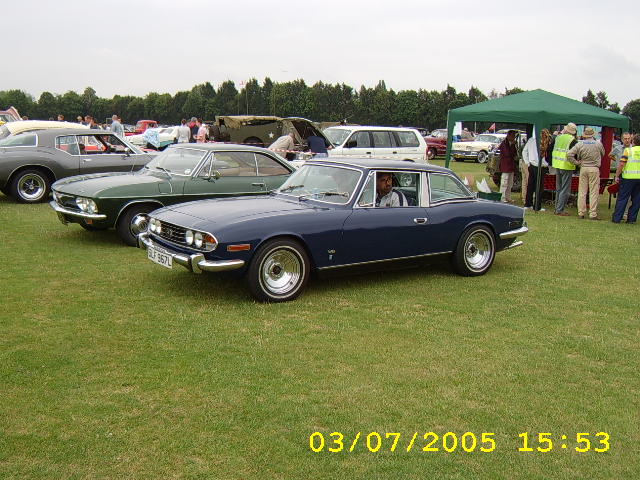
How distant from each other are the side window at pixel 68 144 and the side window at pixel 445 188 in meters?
7.57

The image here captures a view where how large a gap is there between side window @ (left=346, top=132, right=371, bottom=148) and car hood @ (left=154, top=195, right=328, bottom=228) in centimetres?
982

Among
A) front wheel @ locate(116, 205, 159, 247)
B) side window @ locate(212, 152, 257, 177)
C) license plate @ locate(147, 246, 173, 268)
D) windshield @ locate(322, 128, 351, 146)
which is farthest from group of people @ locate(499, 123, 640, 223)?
license plate @ locate(147, 246, 173, 268)

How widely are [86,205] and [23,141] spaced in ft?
15.3

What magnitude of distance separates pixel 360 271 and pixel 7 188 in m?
8.35

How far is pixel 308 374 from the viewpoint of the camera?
441 centimetres

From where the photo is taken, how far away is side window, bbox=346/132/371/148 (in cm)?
1639

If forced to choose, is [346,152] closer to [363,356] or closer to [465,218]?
[465,218]


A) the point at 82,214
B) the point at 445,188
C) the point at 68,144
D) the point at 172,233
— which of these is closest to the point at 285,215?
the point at 172,233

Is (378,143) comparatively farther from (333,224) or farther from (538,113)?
(333,224)

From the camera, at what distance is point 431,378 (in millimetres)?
4395

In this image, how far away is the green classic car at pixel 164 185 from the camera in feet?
26.4

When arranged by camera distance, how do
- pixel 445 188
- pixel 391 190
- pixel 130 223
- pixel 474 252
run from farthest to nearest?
1. pixel 130 223
2. pixel 474 252
3. pixel 445 188
4. pixel 391 190

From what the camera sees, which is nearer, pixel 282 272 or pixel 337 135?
pixel 282 272

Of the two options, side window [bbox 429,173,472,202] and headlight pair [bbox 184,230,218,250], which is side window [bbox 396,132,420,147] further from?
headlight pair [bbox 184,230,218,250]
